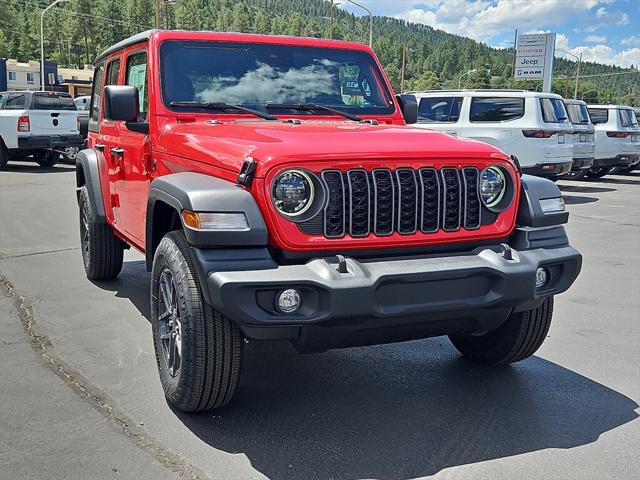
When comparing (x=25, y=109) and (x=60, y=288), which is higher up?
(x=25, y=109)

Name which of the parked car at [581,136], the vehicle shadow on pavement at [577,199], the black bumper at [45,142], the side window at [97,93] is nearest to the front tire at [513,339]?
the side window at [97,93]

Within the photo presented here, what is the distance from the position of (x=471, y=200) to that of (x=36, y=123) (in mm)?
14815

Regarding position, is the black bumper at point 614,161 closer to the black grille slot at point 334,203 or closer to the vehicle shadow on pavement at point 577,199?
the vehicle shadow on pavement at point 577,199

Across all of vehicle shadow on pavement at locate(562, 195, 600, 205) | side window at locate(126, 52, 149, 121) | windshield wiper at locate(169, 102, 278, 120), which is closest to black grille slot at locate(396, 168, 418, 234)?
windshield wiper at locate(169, 102, 278, 120)

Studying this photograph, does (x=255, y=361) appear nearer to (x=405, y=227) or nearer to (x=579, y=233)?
(x=405, y=227)

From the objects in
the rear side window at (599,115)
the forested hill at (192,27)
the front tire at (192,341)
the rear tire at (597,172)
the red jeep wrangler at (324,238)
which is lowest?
the rear tire at (597,172)

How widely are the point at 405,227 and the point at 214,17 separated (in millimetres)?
135759

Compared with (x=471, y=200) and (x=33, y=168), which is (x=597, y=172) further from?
(x=471, y=200)

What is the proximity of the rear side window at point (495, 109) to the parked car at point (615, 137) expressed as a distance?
5.49m

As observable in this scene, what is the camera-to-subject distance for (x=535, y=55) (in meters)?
39.2

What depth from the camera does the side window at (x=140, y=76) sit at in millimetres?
4516

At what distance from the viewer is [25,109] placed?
1623 centimetres

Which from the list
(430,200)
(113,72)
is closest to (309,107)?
(430,200)

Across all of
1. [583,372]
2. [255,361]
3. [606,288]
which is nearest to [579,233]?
[606,288]
